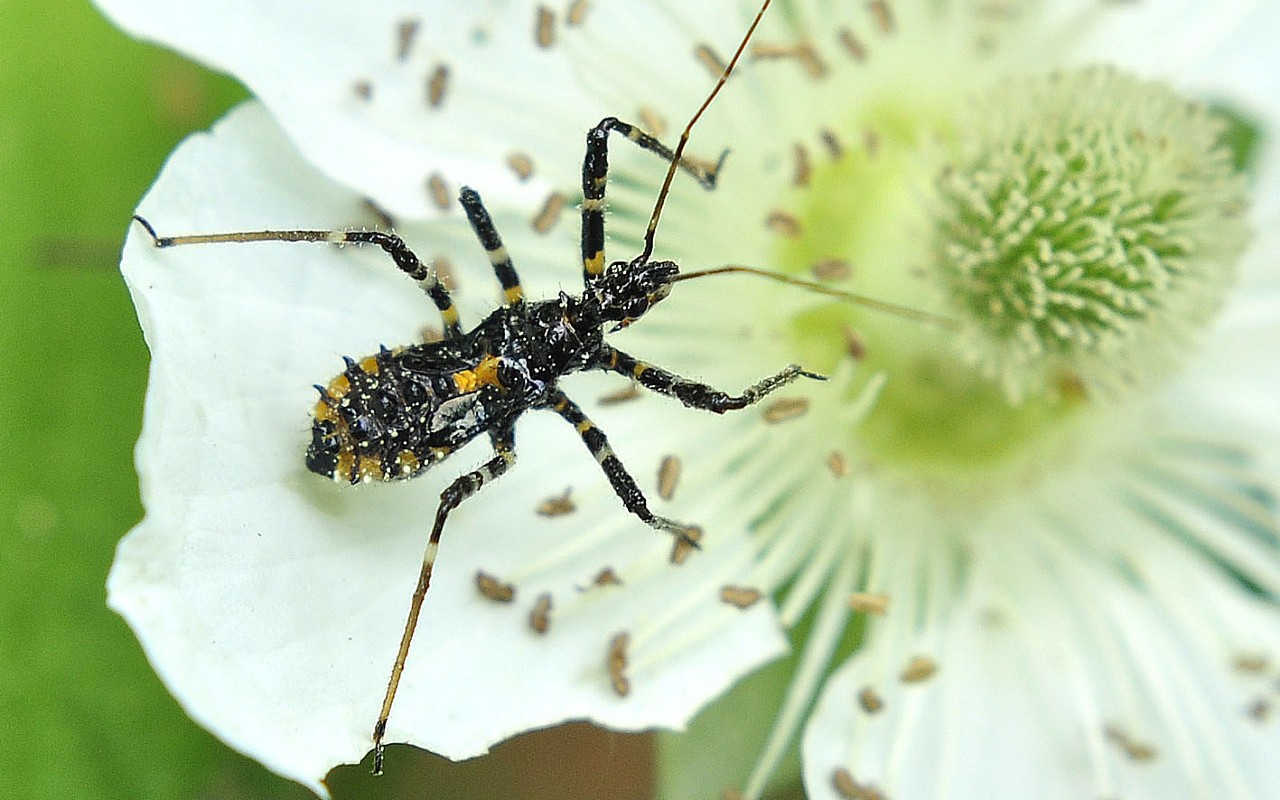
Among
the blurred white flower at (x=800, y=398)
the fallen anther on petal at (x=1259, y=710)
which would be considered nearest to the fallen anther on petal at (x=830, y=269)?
the blurred white flower at (x=800, y=398)

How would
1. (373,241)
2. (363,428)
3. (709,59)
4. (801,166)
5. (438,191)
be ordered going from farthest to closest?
1. (801,166)
2. (709,59)
3. (438,191)
4. (373,241)
5. (363,428)

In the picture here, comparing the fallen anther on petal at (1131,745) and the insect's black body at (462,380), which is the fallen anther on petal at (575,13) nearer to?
the insect's black body at (462,380)

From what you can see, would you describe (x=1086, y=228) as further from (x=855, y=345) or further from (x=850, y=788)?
(x=850, y=788)

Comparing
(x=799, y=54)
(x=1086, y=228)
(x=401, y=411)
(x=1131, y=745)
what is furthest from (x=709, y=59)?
(x=1131, y=745)

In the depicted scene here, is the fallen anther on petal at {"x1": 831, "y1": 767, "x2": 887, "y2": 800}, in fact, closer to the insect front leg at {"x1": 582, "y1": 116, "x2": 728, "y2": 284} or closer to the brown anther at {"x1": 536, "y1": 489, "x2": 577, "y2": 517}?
the brown anther at {"x1": 536, "y1": 489, "x2": 577, "y2": 517}

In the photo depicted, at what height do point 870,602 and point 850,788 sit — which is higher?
point 870,602

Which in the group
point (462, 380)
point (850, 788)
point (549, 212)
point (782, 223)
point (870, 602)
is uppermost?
point (782, 223)
